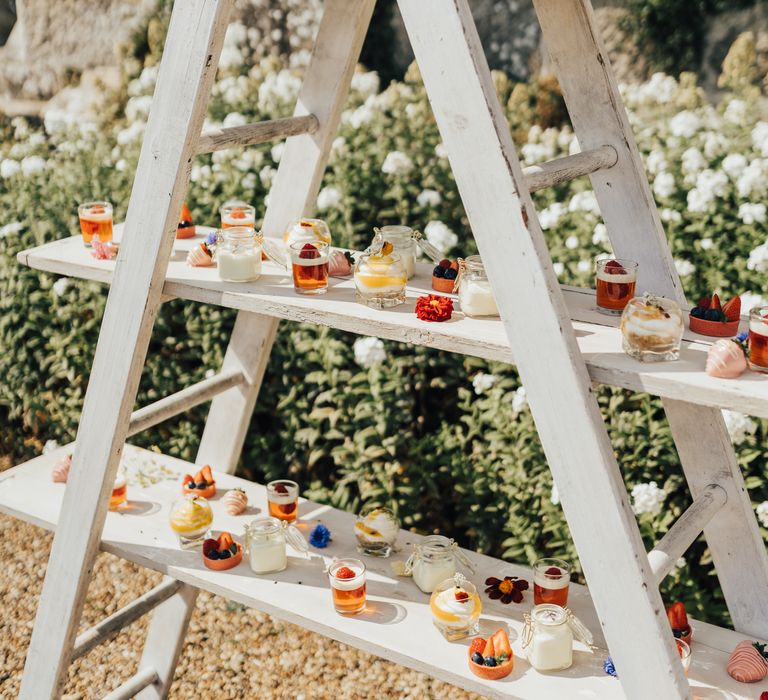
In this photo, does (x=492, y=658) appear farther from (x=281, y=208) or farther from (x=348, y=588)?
(x=281, y=208)

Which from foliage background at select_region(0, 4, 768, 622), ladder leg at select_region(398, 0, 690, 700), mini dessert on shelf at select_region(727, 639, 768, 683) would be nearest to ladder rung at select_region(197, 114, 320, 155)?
ladder leg at select_region(398, 0, 690, 700)

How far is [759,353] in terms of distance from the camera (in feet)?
4.45

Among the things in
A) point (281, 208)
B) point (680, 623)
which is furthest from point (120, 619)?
point (680, 623)

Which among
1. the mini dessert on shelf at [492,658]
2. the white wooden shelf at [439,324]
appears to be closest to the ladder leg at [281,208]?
the white wooden shelf at [439,324]

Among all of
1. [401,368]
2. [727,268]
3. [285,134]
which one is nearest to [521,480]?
[401,368]

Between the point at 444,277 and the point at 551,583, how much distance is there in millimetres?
585

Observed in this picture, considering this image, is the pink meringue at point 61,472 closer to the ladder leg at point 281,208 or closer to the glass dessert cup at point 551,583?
the ladder leg at point 281,208

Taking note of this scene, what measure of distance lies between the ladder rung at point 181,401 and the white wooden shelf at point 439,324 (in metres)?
0.32

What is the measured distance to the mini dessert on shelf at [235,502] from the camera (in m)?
2.13

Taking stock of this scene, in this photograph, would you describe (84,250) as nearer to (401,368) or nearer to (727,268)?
(401,368)

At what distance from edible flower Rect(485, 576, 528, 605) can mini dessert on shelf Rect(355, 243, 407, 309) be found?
59 cm

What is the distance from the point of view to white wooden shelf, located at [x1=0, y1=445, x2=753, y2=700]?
161 cm

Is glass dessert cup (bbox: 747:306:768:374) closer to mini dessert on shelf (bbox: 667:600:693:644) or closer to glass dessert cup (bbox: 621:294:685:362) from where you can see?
glass dessert cup (bbox: 621:294:685:362)

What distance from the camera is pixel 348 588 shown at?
68.8 inches
